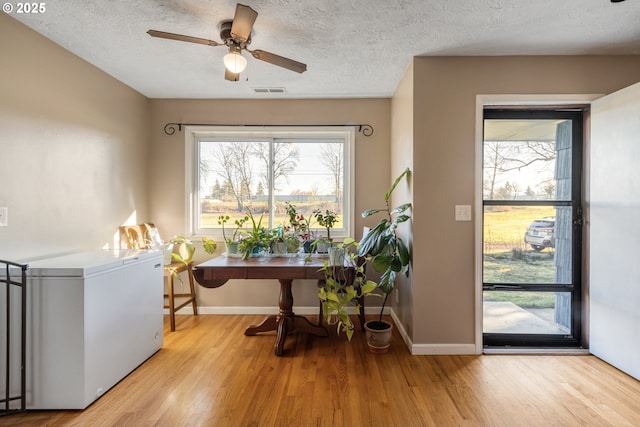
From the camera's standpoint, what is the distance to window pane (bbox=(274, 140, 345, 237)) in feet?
11.5

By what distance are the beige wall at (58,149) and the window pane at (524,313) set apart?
11.4ft

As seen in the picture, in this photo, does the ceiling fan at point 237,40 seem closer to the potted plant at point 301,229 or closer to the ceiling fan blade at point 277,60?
the ceiling fan blade at point 277,60

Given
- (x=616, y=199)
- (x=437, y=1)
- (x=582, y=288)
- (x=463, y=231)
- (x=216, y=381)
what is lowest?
(x=216, y=381)

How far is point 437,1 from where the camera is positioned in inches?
71.4

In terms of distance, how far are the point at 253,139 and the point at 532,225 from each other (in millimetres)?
2888

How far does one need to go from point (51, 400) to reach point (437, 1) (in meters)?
3.23

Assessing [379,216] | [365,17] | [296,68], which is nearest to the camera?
[365,17]

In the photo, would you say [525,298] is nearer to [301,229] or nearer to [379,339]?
[379,339]

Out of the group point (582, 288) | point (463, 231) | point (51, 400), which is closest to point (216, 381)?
point (51, 400)

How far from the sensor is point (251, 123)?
343 centimetres

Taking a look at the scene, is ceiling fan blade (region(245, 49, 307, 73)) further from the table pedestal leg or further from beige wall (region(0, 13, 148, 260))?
the table pedestal leg

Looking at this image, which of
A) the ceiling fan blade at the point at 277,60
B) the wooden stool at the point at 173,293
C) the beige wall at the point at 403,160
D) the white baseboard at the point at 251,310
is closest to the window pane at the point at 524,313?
the beige wall at the point at 403,160

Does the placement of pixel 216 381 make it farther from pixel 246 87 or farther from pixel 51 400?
pixel 246 87

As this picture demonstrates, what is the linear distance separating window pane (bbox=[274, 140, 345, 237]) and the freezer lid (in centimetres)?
156
